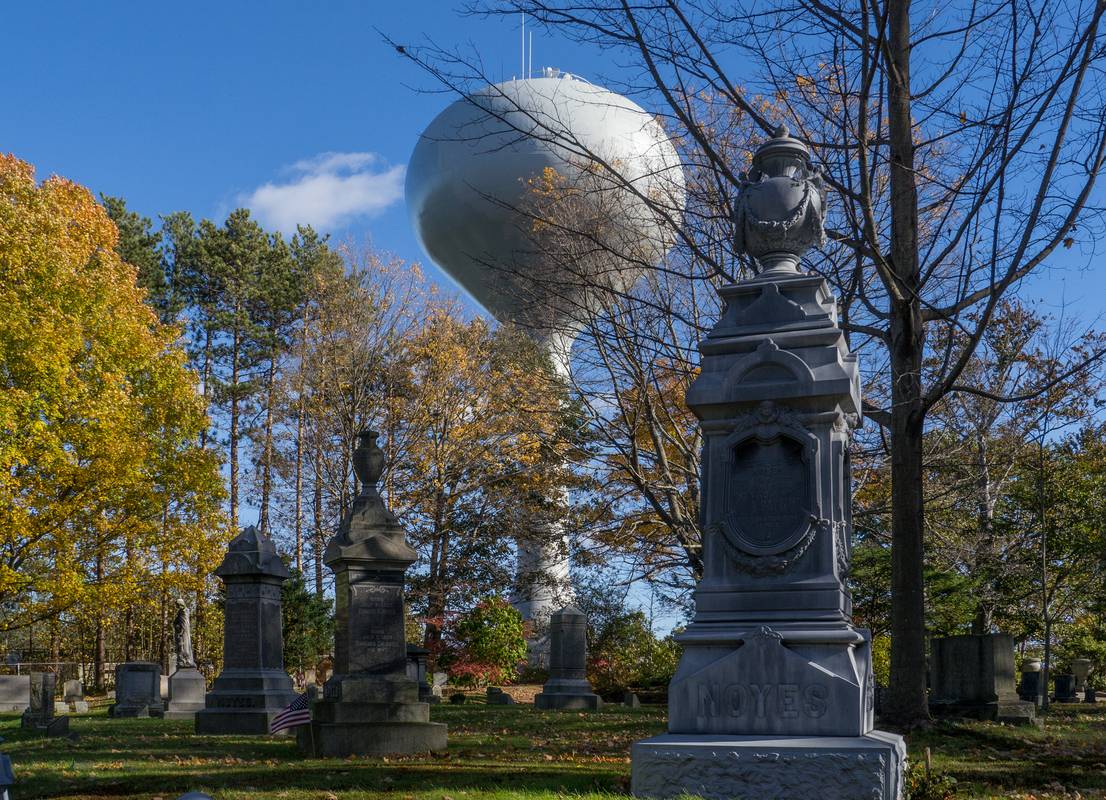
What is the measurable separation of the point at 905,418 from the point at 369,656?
639cm

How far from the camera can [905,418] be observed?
37.3 ft

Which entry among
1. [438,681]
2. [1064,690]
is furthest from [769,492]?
[1064,690]

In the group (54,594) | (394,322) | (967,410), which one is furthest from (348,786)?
(394,322)

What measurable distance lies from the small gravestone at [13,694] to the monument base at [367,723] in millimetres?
16059

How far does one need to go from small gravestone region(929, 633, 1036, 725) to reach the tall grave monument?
959cm

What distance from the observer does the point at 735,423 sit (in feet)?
23.6

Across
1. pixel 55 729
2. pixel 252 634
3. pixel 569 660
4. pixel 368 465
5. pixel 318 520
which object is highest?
pixel 368 465

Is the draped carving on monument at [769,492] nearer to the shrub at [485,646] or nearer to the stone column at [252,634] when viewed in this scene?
the stone column at [252,634]

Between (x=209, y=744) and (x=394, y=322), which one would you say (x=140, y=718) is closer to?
(x=209, y=744)

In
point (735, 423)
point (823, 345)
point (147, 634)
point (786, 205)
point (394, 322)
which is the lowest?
point (147, 634)

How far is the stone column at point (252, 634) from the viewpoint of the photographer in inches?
653

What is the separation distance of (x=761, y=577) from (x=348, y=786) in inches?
148

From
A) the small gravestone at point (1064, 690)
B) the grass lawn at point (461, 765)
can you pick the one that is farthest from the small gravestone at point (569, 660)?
the small gravestone at point (1064, 690)

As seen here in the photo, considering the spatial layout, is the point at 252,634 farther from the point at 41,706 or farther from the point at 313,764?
the point at 313,764
